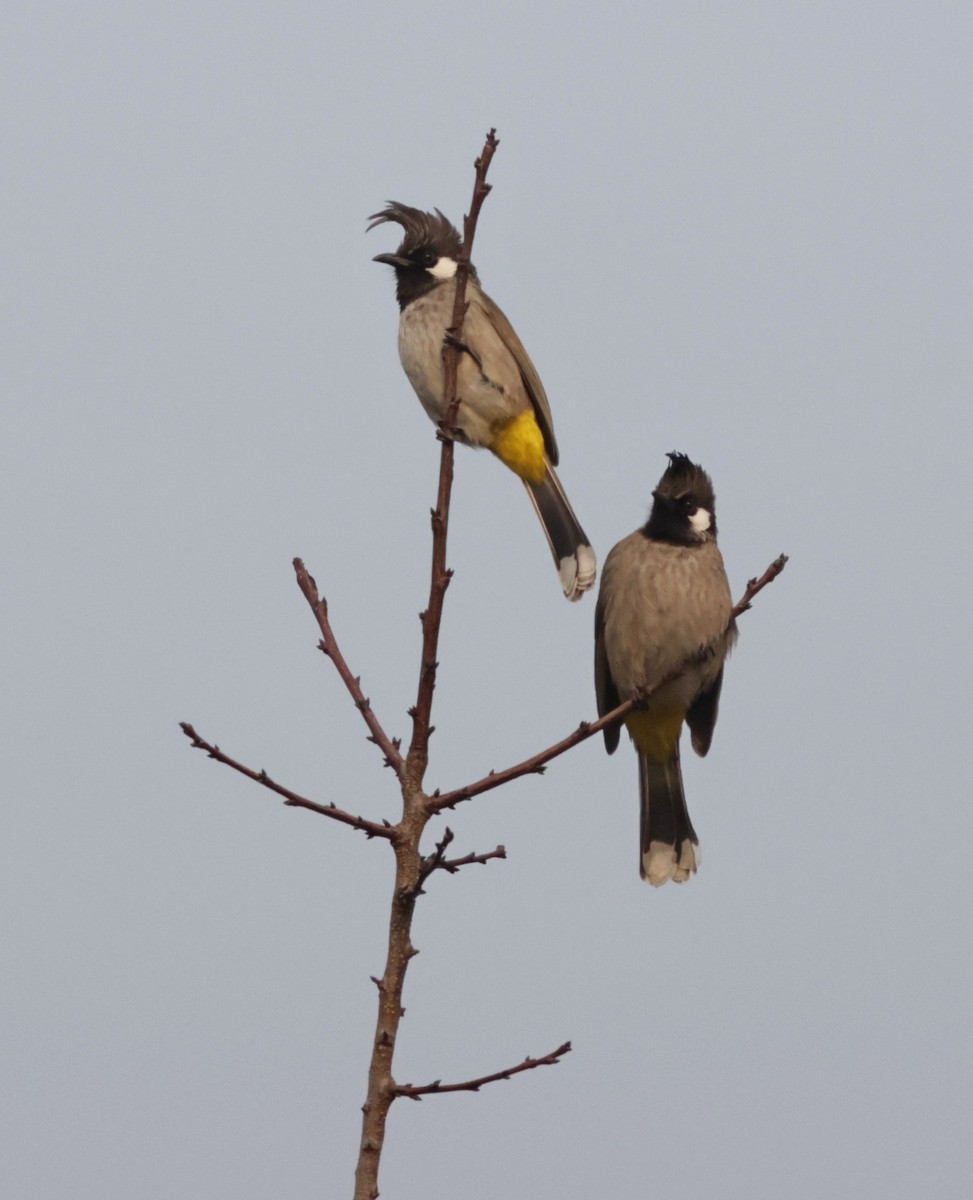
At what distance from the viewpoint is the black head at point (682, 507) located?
516 cm

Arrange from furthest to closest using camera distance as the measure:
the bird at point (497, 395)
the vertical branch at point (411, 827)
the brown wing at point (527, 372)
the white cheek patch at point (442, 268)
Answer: the white cheek patch at point (442, 268)
the brown wing at point (527, 372)
the bird at point (497, 395)
the vertical branch at point (411, 827)

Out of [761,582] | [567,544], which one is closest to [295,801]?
[761,582]

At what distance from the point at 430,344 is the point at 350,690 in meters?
2.67

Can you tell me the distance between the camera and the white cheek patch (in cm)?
585

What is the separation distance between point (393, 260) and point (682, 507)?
1.62 m

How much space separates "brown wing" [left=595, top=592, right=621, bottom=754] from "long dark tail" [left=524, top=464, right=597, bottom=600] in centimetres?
11

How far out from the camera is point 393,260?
233 inches

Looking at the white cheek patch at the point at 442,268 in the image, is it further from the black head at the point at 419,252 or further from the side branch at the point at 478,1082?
the side branch at the point at 478,1082

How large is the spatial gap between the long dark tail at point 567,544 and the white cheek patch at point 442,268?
3.31 ft

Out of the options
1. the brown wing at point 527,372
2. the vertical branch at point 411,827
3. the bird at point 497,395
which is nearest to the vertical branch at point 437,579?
the vertical branch at point 411,827

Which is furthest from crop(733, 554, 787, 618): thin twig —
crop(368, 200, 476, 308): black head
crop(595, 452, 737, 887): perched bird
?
crop(368, 200, 476, 308): black head

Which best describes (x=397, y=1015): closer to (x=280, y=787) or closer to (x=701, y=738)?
(x=280, y=787)

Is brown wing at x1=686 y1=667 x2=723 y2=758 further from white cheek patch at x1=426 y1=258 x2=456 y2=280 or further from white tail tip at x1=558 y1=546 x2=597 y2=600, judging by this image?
white cheek patch at x1=426 y1=258 x2=456 y2=280

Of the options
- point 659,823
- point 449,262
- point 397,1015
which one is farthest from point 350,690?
point 449,262
